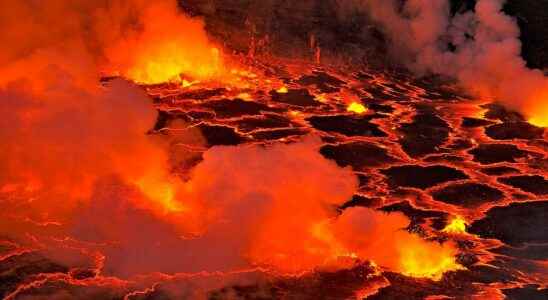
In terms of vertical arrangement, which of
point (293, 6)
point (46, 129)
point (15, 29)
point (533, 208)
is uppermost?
point (293, 6)

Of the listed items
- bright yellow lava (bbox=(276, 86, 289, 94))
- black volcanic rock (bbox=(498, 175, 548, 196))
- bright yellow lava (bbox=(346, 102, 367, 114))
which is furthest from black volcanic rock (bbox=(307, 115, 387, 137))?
black volcanic rock (bbox=(498, 175, 548, 196))

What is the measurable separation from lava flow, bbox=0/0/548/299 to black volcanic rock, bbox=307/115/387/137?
11 centimetres

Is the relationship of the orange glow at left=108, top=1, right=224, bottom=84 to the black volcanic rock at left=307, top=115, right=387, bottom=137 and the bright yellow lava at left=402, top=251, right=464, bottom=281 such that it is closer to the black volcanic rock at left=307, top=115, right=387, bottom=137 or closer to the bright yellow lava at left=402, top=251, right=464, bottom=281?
the black volcanic rock at left=307, top=115, right=387, bottom=137

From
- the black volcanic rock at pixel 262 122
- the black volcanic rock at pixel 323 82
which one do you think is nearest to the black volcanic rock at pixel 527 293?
the black volcanic rock at pixel 262 122

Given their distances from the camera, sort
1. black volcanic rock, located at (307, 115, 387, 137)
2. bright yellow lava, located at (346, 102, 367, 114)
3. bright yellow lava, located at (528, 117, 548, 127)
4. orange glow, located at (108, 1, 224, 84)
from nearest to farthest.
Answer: black volcanic rock, located at (307, 115, 387, 137)
bright yellow lava, located at (346, 102, 367, 114)
bright yellow lava, located at (528, 117, 548, 127)
orange glow, located at (108, 1, 224, 84)

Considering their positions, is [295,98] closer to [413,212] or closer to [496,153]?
[496,153]

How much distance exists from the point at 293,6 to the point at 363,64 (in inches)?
205

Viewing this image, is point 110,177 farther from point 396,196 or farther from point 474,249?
point 474,249

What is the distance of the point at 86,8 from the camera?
25.4 metres

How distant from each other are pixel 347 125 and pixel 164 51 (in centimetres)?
900

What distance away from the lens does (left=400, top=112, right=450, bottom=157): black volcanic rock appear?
18.3 m

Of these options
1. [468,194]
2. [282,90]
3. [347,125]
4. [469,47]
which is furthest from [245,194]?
[469,47]

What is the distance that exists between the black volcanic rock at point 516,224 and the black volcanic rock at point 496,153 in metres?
3.47

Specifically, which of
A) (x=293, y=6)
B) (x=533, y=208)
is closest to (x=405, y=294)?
(x=533, y=208)
